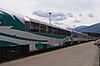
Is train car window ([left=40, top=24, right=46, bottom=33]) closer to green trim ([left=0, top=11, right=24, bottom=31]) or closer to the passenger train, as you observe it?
the passenger train

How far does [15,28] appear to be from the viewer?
18.1 m

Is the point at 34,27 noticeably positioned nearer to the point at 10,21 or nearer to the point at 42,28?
the point at 42,28

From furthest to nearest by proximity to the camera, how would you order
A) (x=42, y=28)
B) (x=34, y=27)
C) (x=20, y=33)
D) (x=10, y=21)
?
(x=42, y=28) → (x=34, y=27) → (x=20, y=33) → (x=10, y=21)

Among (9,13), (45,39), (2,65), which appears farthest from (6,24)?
(45,39)

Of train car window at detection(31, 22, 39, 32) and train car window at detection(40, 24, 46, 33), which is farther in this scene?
train car window at detection(40, 24, 46, 33)

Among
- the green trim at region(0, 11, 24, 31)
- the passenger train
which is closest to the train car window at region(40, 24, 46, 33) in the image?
the passenger train

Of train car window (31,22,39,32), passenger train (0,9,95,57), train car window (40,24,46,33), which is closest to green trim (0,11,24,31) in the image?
passenger train (0,9,95,57)

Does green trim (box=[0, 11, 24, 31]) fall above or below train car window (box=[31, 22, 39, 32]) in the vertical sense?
above

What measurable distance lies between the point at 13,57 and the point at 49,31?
9.32m

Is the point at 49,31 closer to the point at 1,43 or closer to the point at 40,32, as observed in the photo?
the point at 40,32

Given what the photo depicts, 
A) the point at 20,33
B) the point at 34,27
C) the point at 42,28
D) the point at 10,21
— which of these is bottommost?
the point at 20,33

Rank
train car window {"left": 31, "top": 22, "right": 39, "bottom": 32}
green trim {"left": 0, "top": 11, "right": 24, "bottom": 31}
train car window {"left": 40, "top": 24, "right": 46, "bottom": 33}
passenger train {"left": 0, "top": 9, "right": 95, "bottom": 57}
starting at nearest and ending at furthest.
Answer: green trim {"left": 0, "top": 11, "right": 24, "bottom": 31} < passenger train {"left": 0, "top": 9, "right": 95, "bottom": 57} < train car window {"left": 31, "top": 22, "right": 39, "bottom": 32} < train car window {"left": 40, "top": 24, "right": 46, "bottom": 33}

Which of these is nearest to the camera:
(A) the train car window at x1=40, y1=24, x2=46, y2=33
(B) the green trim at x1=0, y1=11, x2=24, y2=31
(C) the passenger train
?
(B) the green trim at x1=0, y1=11, x2=24, y2=31

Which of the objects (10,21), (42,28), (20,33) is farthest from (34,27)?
(10,21)
